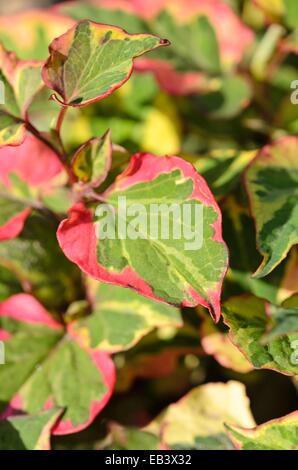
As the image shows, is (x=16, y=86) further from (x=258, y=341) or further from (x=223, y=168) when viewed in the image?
(x=258, y=341)

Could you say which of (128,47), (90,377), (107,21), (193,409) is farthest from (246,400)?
(107,21)

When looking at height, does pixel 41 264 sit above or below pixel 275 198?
below

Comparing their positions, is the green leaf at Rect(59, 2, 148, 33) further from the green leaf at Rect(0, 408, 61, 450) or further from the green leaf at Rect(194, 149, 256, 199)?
the green leaf at Rect(0, 408, 61, 450)

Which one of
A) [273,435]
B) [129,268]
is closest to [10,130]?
[129,268]

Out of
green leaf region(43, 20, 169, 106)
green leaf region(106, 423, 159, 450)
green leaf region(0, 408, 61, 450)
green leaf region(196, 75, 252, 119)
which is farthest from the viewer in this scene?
green leaf region(196, 75, 252, 119)

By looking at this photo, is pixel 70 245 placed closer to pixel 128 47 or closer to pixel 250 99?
pixel 128 47

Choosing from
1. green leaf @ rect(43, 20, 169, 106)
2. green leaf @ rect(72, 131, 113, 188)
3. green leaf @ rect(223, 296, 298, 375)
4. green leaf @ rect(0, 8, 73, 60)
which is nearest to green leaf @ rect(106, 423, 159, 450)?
green leaf @ rect(223, 296, 298, 375)
